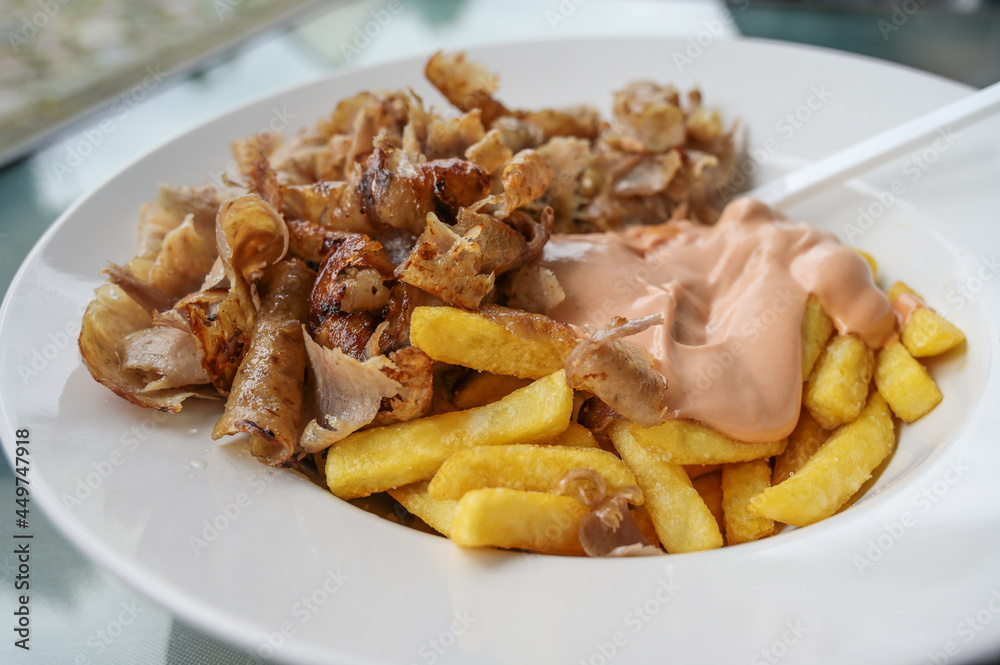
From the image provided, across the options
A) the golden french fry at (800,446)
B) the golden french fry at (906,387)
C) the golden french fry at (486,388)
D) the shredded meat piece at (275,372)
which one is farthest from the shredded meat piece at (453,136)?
the golden french fry at (906,387)

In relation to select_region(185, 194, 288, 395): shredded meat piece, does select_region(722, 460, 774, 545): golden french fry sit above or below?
below

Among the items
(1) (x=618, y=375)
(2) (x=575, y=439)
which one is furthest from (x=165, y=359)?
(1) (x=618, y=375)

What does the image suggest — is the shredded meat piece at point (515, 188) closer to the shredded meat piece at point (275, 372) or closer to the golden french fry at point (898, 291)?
the shredded meat piece at point (275, 372)

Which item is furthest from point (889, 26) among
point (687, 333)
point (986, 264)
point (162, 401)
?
point (162, 401)

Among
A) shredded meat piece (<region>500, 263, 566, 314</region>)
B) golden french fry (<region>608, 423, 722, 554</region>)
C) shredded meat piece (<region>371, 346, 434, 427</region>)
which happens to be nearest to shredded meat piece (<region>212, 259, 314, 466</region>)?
shredded meat piece (<region>371, 346, 434, 427</region>)

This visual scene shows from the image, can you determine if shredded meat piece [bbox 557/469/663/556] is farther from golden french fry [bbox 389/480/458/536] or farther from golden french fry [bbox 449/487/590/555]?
golden french fry [bbox 389/480/458/536]

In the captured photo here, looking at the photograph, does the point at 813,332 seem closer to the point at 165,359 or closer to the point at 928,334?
the point at 928,334
